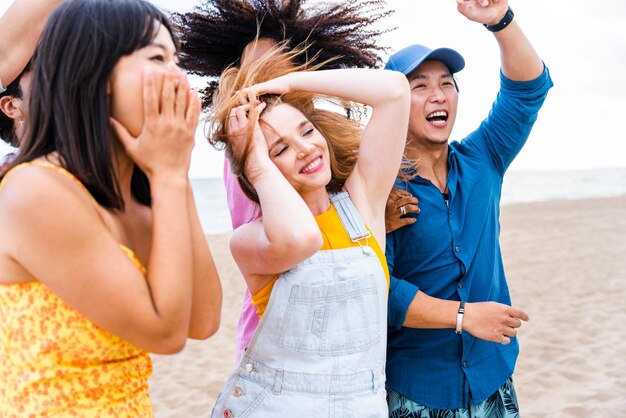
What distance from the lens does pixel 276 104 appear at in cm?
219

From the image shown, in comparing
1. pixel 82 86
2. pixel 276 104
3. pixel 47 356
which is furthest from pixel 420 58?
pixel 47 356

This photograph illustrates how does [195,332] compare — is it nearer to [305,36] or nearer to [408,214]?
[408,214]

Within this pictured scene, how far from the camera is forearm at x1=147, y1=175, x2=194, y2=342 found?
53.5 inches

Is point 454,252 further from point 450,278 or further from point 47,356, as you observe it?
point 47,356

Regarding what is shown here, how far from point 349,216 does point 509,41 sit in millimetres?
1015

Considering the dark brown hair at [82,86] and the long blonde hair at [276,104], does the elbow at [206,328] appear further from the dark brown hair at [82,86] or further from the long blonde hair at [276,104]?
the long blonde hair at [276,104]

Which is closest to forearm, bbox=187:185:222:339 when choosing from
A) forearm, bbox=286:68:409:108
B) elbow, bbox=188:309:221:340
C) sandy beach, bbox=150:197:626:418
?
elbow, bbox=188:309:221:340

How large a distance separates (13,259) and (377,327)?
1.11 metres

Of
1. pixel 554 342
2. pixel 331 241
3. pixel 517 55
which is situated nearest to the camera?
pixel 331 241

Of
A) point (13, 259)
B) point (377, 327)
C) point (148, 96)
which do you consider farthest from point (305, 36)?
point (13, 259)

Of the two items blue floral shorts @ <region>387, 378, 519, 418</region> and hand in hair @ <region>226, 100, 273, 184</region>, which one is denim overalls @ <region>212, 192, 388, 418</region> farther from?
blue floral shorts @ <region>387, 378, 519, 418</region>

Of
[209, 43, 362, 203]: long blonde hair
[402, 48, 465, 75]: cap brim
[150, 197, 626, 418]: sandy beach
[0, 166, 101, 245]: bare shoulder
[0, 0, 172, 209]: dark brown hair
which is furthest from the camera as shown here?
[150, 197, 626, 418]: sandy beach

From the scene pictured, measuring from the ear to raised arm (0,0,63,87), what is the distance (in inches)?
7.7

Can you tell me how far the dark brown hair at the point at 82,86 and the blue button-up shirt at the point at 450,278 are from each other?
132 cm
